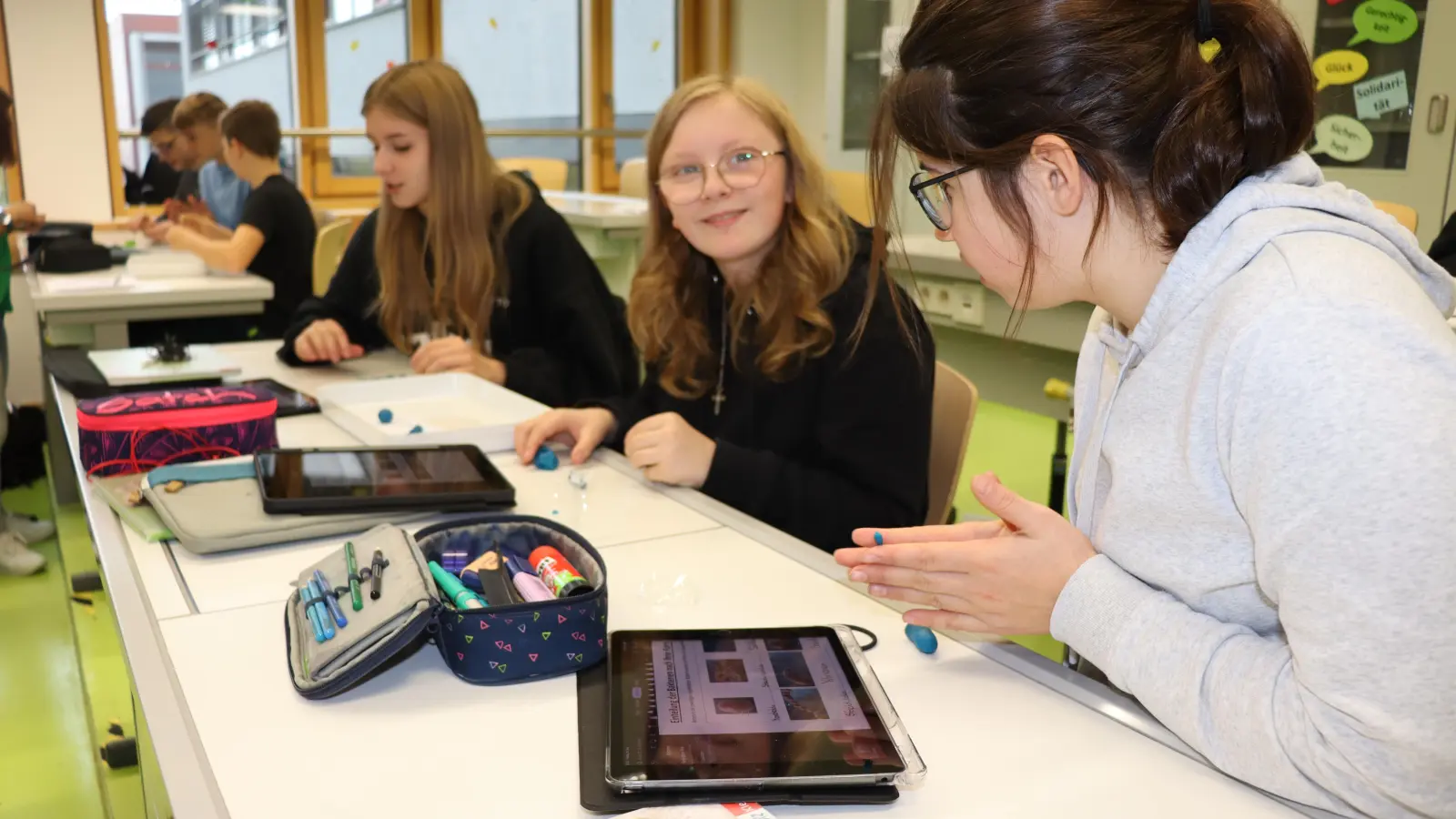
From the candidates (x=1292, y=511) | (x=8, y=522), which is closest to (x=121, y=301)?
(x=8, y=522)

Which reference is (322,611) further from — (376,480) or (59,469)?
(59,469)

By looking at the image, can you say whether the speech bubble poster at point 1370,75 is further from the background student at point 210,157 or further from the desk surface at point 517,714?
the background student at point 210,157

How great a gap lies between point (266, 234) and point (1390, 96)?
3.02 metres

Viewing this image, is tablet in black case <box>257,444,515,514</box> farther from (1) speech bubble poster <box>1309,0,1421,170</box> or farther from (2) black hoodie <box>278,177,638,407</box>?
(1) speech bubble poster <box>1309,0,1421,170</box>

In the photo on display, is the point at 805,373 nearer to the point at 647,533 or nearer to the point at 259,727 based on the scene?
the point at 647,533

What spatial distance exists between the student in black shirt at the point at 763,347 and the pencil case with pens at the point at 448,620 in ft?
1.43

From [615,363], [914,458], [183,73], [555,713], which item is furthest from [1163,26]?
[183,73]

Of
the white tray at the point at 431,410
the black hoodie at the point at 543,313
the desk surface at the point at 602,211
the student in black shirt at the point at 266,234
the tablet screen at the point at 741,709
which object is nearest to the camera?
the tablet screen at the point at 741,709

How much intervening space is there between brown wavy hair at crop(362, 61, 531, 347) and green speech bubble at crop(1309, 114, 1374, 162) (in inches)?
75.8

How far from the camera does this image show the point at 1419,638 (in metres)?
0.60

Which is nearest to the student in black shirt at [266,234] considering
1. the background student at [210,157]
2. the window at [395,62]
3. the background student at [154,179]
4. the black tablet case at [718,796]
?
the background student at [210,157]

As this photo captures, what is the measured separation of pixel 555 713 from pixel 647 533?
1.33 feet

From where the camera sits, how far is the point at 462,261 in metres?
2.19

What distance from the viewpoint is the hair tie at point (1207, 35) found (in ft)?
2.40
